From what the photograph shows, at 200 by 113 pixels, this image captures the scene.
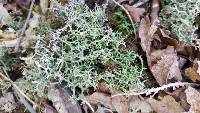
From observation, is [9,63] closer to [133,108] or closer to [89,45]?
[89,45]

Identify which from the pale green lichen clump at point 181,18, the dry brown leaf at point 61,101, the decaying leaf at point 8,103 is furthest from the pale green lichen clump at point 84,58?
the pale green lichen clump at point 181,18

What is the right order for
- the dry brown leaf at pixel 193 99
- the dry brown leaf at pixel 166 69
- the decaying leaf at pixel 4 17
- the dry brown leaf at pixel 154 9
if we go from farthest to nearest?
the decaying leaf at pixel 4 17
the dry brown leaf at pixel 154 9
the dry brown leaf at pixel 166 69
the dry brown leaf at pixel 193 99

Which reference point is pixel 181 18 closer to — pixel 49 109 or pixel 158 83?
pixel 158 83

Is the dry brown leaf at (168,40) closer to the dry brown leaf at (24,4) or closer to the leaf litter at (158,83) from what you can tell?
the leaf litter at (158,83)

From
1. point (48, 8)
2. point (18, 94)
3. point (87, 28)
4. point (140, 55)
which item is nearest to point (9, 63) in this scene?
point (18, 94)

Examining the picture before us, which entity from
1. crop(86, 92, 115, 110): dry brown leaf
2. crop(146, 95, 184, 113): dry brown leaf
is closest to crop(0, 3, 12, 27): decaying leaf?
crop(86, 92, 115, 110): dry brown leaf

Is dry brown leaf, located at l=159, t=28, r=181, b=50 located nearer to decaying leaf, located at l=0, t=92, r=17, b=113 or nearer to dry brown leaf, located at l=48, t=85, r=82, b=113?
dry brown leaf, located at l=48, t=85, r=82, b=113
